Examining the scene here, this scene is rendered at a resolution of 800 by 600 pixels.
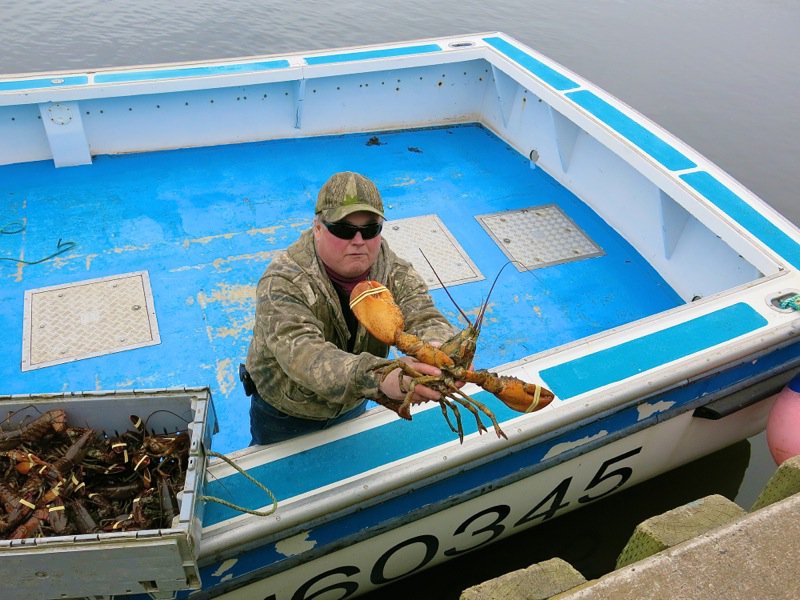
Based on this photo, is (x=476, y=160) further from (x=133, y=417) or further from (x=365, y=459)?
(x=133, y=417)

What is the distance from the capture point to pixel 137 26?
436 inches

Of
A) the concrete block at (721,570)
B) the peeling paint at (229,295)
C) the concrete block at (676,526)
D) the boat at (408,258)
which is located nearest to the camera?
the concrete block at (721,570)

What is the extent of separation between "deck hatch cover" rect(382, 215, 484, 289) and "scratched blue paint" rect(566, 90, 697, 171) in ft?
5.07

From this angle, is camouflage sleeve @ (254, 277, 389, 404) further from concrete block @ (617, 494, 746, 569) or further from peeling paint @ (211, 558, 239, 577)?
concrete block @ (617, 494, 746, 569)

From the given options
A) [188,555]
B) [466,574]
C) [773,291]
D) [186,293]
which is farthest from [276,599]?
[773,291]

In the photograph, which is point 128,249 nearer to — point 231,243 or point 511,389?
point 231,243

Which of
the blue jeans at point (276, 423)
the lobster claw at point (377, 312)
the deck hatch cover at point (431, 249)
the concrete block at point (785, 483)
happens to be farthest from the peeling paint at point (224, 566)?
the deck hatch cover at point (431, 249)

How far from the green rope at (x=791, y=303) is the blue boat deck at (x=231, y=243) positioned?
122cm

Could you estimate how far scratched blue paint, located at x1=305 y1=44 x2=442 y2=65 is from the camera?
5.34 meters

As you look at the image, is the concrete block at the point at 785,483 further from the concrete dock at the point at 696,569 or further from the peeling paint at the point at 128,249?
the peeling paint at the point at 128,249

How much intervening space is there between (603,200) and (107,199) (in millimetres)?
4176

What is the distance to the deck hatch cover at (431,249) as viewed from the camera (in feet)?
15.2

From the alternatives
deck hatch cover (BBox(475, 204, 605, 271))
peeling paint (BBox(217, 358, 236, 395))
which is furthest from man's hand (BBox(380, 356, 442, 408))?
deck hatch cover (BBox(475, 204, 605, 271))

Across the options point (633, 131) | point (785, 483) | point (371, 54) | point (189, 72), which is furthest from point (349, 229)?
point (371, 54)
